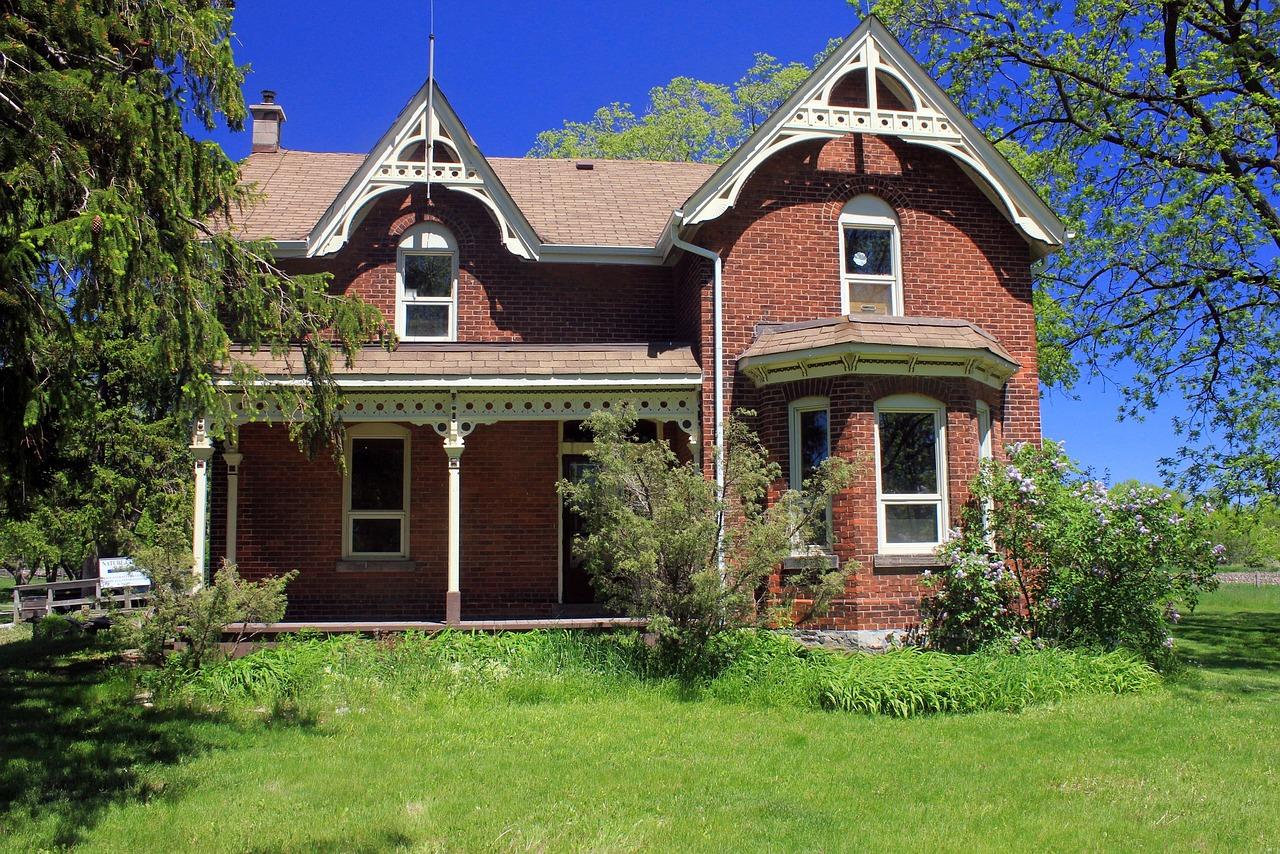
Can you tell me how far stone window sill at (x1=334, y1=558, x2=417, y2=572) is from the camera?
13.7 metres

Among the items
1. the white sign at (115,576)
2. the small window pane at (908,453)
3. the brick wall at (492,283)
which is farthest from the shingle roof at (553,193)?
the white sign at (115,576)

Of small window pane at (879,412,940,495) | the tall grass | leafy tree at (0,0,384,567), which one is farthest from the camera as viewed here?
small window pane at (879,412,940,495)

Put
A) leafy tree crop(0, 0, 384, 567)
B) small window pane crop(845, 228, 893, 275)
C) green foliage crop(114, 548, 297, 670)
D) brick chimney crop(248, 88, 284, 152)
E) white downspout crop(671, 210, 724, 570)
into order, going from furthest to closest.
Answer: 1. brick chimney crop(248, 88, 284, 152)
2. small window pane crop(845, 228, 893, 275)
3. white downspout crop(671, 210, 724, 570)
4. green foliage crop(114, 548, 297, 670)
5. leafy tree crop(0, 0, 384, 567)

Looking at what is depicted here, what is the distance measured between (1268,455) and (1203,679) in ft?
20.3

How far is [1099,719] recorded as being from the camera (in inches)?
346

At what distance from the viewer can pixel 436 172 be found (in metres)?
13.6

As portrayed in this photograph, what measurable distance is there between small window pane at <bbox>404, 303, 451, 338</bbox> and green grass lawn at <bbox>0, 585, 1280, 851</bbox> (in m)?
6.00

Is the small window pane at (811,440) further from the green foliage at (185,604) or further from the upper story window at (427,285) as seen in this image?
the green foliage at (185,604)

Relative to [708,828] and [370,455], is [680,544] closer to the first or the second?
[708,828]

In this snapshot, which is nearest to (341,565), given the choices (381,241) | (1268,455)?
(381,241)

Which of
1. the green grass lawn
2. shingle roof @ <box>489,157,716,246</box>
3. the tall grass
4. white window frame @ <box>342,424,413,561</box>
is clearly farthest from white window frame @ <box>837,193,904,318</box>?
white window frame @ <box>342,424,413,561</box>

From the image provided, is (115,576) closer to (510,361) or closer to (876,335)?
(510,361)

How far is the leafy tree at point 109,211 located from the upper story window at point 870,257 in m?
7.16

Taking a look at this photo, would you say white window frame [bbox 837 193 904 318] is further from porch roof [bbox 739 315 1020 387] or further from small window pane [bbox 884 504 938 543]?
small window pane [bbox 884 504 938 543]
